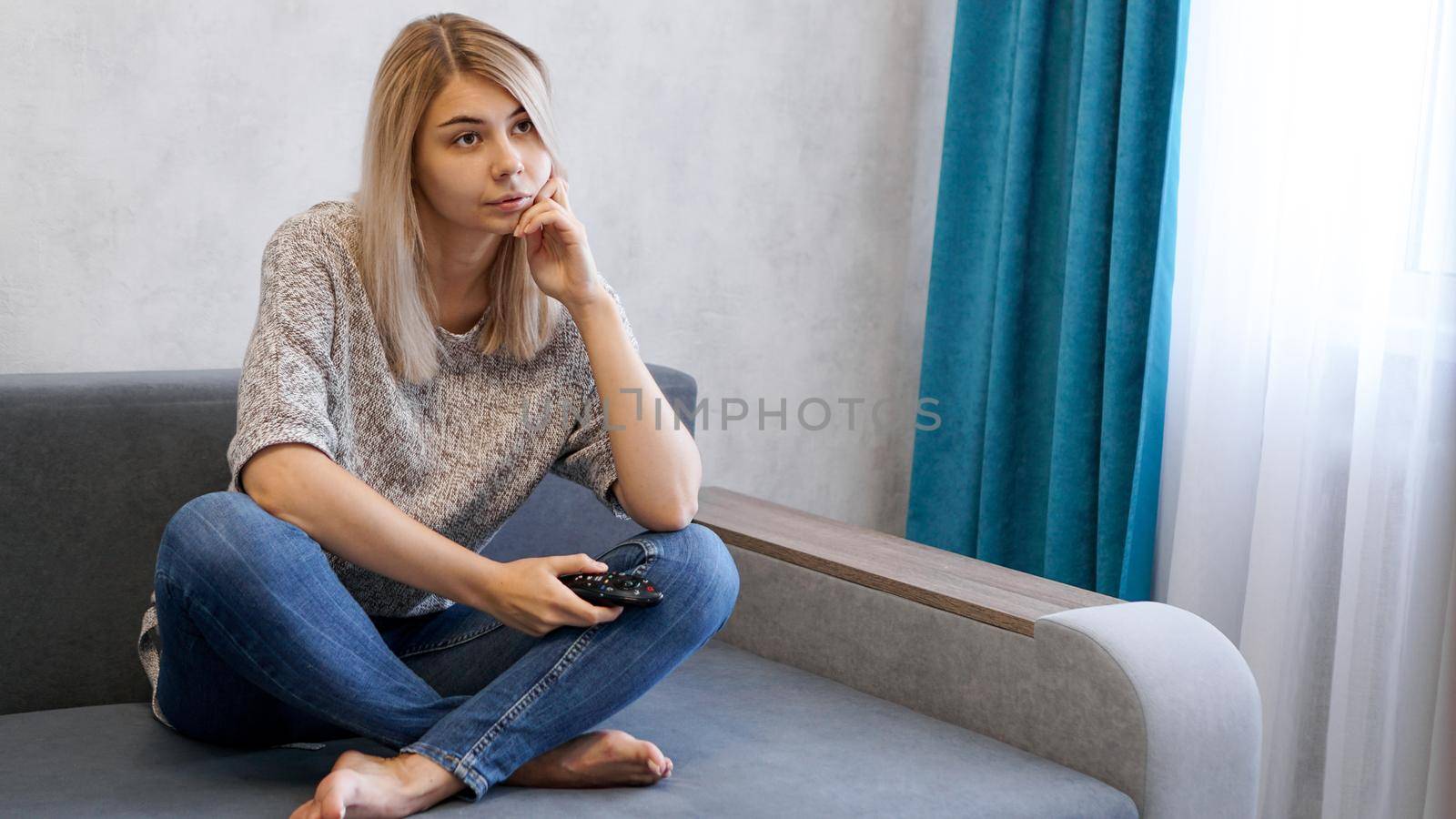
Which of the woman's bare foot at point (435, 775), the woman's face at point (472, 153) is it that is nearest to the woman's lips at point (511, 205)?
the woman's face at point (472, 153)

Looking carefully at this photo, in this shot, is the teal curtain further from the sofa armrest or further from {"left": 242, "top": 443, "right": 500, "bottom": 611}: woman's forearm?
{"left": 242, "top": 443, "right": 500, "bottom": 611}: woman's forearm

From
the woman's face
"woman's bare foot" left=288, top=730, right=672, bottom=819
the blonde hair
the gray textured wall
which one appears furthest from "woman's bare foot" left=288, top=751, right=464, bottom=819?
the gray textured wall

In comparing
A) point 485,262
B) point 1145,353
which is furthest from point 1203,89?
point 485,262

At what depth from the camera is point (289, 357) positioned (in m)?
1.42

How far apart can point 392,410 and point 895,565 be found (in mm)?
694

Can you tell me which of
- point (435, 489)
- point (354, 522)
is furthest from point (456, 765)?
point (435, 489)

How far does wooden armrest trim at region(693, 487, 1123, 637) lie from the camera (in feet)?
5.45

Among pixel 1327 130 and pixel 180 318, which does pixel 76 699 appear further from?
pixel 1327 130

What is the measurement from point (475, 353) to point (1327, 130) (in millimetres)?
1286

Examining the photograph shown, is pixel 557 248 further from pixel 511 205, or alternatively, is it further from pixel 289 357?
pixel 289 357

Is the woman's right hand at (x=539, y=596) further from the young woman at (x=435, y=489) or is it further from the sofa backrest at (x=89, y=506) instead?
the sofa backrest at (x=89, y=506)

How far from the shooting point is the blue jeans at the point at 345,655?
127 centimetres

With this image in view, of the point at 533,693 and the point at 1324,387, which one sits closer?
the point at 533,693

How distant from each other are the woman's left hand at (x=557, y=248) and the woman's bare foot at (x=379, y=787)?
0.55 metres
